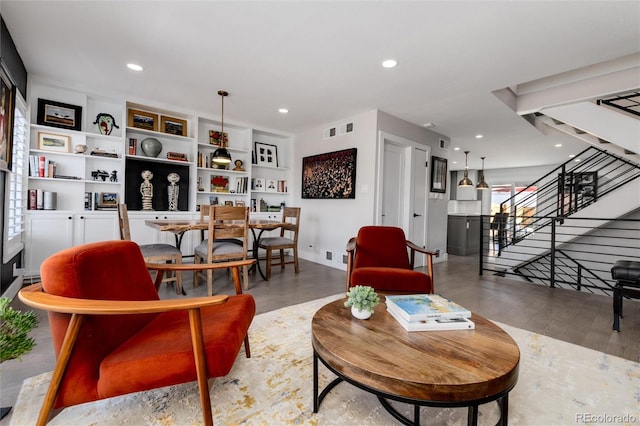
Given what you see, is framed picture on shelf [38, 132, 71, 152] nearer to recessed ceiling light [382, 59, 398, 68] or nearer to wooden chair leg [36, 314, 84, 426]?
wooden chair leg [36, 314, 84, 426]

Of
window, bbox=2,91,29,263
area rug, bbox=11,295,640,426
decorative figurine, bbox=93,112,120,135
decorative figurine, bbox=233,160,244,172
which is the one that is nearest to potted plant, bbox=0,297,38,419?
area rug, bbox=11,295,640,426

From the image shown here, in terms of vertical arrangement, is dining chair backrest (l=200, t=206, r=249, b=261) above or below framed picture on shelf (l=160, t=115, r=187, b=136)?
below

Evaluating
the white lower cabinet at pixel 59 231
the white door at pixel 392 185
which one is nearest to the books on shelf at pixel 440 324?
the white door at pixel 392 185

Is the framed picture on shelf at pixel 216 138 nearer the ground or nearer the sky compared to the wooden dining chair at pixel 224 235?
nearer the sky

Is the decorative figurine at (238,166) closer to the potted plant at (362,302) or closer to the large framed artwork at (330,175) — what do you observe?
the large framed artwork at (330,175)

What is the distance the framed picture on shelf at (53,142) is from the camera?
339 cm

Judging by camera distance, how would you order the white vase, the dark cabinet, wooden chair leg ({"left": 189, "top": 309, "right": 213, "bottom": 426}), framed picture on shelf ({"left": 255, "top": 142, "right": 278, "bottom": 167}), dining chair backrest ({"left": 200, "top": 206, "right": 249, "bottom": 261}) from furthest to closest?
the dark cabinet < framed picture on shelf ({"left": 255, "top": 142, "right": 278, "bottom": 167}) < dining chair backrest ({"left": 200, "top": 206, "right": 249, "bottom": 261}) < the white vase < wooden chair leg ({"left": 189, "top": 309, "right": 213, "bottom": 426})

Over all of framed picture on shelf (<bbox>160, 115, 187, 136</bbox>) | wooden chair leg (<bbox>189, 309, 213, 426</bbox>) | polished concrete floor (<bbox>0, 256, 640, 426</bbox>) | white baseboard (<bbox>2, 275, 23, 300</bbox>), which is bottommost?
polished concrete floor (<bbox>0, 256, 640, 426</bbox>)

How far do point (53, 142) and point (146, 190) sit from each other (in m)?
1.13

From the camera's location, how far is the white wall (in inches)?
161

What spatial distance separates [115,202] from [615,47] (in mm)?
5693

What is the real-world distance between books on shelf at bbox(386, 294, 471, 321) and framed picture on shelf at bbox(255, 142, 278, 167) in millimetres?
4205
